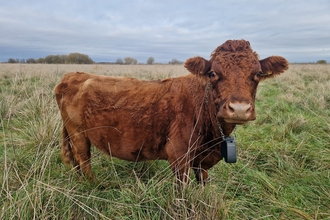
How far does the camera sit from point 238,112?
208 cm

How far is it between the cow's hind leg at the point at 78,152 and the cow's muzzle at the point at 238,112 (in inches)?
80.3

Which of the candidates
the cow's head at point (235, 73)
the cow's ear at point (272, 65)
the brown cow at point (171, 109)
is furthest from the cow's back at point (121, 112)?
the cow's ear at point (272, 65)

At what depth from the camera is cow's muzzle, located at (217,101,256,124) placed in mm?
2076

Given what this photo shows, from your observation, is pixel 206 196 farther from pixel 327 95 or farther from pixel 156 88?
pixel 327 95

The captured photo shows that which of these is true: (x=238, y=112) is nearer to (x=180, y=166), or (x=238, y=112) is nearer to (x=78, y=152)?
(x=180, y=166)

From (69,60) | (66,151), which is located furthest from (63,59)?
(66,151)

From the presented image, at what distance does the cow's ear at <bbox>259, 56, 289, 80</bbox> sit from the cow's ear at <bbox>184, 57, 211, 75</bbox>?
0.62 meters

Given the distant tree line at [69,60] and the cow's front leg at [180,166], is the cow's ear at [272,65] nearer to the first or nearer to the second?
the cow's front leg at [180,166]

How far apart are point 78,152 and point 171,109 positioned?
1512 mm

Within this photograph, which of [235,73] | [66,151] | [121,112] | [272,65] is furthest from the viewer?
[66,151]

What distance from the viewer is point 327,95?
8.00 metres

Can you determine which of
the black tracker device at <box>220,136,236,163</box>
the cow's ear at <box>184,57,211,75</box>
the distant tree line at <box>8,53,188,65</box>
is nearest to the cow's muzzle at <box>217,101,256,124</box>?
the black tracker device at <box>220,136,236,163</box>

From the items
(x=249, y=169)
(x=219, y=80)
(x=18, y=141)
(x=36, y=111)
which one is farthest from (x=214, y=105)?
(x=36, y=111)

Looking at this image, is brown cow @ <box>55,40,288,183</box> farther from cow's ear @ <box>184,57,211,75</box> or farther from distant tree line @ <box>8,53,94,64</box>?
distant tree line @ <box>8,53,94,64</box>
